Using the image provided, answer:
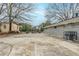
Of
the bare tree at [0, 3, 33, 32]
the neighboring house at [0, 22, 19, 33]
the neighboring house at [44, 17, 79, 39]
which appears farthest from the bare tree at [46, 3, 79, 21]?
the neighboring house at [0, 22, 19, 33]

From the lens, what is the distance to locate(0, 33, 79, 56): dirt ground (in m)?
2.85

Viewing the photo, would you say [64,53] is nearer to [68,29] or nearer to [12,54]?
[68,29]

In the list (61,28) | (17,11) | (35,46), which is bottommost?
(35,46)

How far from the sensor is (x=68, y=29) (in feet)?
9.55

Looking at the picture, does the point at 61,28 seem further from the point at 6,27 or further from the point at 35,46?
the point at 6,27

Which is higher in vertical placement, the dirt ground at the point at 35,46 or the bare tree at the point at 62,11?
the bare tree at the point at 62,11

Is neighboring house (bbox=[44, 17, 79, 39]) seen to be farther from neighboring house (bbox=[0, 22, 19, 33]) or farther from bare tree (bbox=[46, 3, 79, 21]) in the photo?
neighboring house (bbox=[0, 22, 19, 33])

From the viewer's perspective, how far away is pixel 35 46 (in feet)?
9.55

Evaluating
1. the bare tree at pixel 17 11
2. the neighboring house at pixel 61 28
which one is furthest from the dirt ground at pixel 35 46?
the bare tree at pixel 17 11

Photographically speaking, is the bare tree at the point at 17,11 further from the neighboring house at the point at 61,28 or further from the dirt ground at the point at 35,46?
the neighboring house at the point at 61,28

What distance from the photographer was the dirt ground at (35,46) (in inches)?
112

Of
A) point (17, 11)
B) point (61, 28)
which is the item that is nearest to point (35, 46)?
point (61, 28)

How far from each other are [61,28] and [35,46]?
1.51ft

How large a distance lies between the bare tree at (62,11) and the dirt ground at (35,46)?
32 centimetres
